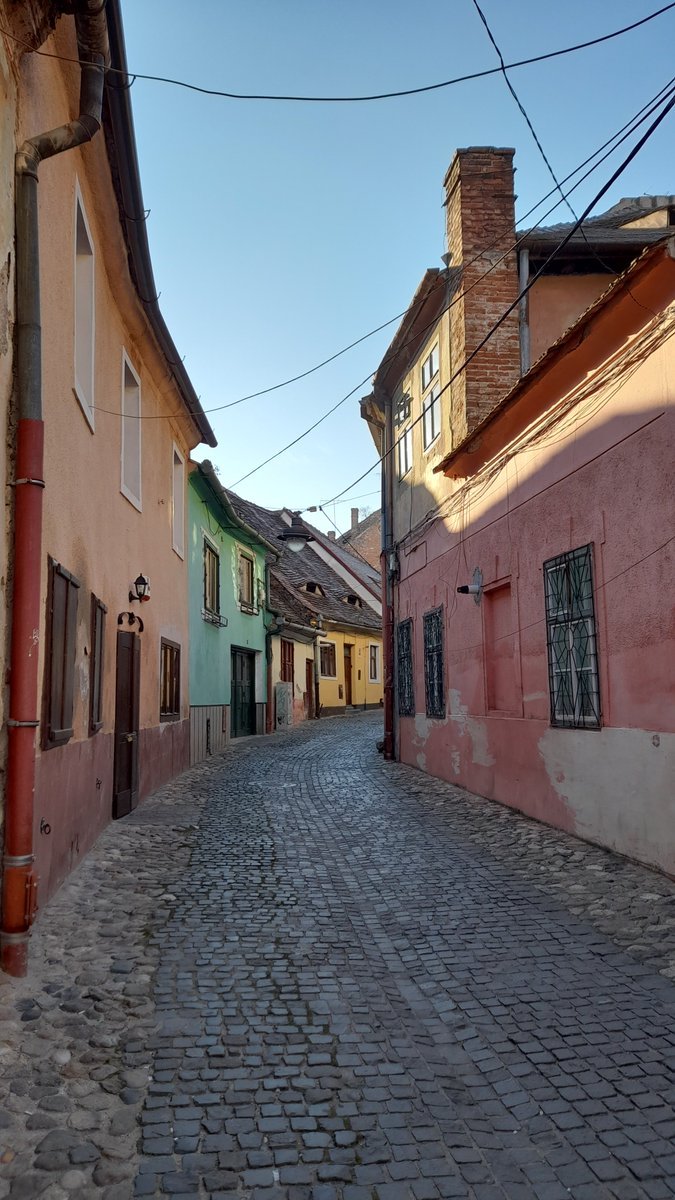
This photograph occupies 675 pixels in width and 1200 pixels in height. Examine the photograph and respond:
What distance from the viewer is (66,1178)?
247 cm

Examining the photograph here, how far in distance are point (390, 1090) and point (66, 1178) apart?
111cm

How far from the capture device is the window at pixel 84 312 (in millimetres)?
6516

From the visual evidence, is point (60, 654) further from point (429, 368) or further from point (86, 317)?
point (429, 368)

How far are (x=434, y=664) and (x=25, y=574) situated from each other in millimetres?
8154

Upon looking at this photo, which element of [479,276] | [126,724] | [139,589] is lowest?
[126,724]

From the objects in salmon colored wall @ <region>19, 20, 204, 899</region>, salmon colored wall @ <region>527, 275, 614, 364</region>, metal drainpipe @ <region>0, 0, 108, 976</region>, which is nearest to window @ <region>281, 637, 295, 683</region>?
salmon colored wall @ <region>19, 20, 204, 899</region>

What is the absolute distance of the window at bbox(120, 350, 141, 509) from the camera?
9.12m

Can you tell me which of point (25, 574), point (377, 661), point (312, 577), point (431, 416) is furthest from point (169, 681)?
point (377, 661)

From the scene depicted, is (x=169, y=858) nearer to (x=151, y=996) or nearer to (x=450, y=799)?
(x=151, y=996)

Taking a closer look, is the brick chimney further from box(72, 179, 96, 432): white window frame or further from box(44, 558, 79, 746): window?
box(44, 558, 79, 746): window

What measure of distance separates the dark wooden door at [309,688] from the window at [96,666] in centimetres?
2066

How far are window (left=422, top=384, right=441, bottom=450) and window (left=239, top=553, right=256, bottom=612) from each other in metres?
8.39

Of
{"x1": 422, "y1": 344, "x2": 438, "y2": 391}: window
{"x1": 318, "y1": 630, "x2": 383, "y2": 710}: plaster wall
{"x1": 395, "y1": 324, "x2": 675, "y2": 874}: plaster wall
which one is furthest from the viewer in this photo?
{"x1": 318, "y1": 630, "x2": 383, "y2": 710}: plaster wall

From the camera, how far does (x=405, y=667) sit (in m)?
13.6
